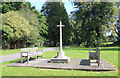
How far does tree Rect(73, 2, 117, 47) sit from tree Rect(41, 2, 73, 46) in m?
6.64

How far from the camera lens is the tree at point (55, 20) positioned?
1653 inches

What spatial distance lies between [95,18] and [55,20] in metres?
12.7

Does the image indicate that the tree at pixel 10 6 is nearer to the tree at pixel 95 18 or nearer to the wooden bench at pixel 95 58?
the tree at pixel 95 18

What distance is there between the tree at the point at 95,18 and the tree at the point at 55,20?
21.8 feet

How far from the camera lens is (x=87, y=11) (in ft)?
117

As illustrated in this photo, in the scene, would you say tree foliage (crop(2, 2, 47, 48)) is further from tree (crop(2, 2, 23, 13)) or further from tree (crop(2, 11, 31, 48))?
tree (crop(2, 2, 23, 13))

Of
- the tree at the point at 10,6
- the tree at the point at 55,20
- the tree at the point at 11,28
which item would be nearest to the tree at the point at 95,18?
the tree at the point at 55,20

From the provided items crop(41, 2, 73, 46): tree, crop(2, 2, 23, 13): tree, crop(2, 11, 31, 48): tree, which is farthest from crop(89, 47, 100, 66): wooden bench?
crop(41, 2, 73, 46): tree

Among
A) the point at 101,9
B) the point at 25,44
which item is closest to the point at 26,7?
the point at 25,44

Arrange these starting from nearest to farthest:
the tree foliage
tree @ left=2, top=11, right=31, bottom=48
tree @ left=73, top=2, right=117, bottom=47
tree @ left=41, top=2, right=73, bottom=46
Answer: tree @ left=2, top=11, right=31, bottom=48 → the tree foliage → tree @ left=73, top=2, right=117, bottom=47 → tree @ left=41, top=2, right=73, bottom=46

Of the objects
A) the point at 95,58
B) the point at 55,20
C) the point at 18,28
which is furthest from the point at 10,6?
the point at 95,58

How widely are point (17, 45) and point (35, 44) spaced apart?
5616 millimetres

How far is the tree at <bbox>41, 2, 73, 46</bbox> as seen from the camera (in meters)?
42.0

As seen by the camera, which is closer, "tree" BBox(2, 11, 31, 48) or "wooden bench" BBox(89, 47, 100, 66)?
"wooden bench" BBox(89, 47, 100, 66)
